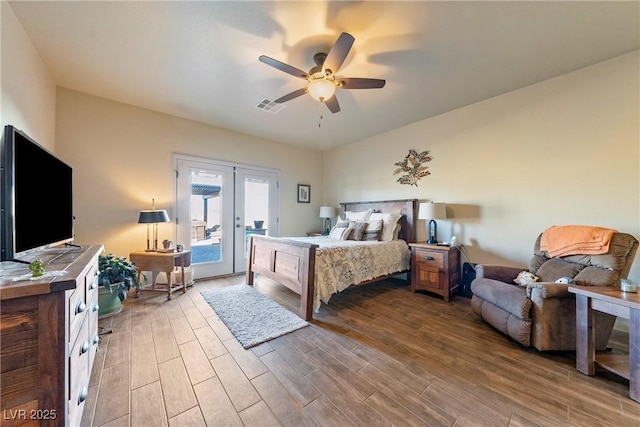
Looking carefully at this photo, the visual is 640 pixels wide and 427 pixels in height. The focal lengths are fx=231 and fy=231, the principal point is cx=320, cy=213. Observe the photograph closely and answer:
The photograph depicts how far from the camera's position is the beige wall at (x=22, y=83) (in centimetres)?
172

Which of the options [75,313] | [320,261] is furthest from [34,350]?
[320,261]

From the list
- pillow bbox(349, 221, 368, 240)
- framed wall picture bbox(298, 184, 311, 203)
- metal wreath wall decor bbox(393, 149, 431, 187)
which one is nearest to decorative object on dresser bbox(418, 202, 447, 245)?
metal wreath wall decor bbox(393, 149, 431, 187)

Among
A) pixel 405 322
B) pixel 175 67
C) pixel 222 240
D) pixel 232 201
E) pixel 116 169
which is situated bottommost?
pixel 405 322

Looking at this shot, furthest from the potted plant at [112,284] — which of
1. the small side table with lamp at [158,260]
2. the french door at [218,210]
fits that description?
the french door at [218,210]

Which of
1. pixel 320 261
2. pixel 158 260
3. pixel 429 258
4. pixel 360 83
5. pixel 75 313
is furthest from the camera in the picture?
pixel 429 258

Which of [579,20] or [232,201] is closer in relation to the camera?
[579,20]

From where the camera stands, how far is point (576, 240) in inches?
86.5

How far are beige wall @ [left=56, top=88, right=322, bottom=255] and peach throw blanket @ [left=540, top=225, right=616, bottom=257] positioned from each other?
472 centimetres

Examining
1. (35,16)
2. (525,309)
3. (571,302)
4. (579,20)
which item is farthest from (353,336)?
(35,16)

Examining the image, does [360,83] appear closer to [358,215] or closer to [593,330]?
[358,215]

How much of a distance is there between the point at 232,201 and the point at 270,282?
5.51ft

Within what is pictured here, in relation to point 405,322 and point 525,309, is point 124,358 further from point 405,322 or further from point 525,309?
point 525,309

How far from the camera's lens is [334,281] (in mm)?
2729

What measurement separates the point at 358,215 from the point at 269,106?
2424 millimetres
